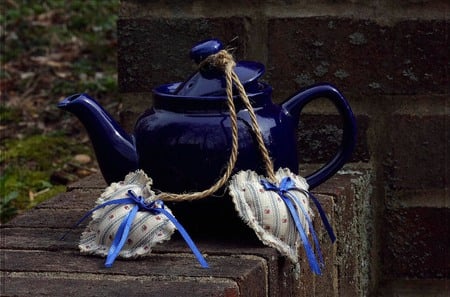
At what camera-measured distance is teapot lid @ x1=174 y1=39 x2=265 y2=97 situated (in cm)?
137

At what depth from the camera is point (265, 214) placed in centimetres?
129

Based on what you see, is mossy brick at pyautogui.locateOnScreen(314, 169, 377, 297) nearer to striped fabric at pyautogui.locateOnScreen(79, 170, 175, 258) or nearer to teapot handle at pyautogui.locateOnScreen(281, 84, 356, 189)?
teapot handle at pyautogui.locateOnScreen(281, 84, 356, 189)

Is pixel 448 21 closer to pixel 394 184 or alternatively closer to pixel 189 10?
pixel 394 184

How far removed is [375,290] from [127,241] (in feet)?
2.67

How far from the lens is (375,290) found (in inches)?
75.7

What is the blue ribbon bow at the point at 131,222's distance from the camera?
1212 millimetres

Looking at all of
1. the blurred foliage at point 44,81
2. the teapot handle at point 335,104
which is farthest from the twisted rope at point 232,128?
the blurred foliage at point 44,81

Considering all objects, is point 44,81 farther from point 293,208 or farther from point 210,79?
point 293,208

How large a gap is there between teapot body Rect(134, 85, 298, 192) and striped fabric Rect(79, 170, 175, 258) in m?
0.05

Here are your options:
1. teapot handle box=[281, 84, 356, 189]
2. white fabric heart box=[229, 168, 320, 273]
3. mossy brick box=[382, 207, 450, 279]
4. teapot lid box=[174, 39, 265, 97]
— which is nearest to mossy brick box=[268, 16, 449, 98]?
mossy brick box=[382, 207, 450, 279]

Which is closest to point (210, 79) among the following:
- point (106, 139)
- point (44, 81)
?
point (106, 139)

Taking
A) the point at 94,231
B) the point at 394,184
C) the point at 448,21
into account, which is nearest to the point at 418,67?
the point at 448,21

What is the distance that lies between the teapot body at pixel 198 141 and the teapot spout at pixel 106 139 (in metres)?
0.06

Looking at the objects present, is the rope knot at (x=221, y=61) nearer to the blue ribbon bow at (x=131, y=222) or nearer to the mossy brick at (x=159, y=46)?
the blue ribbon bow at (x=131, y=222)
